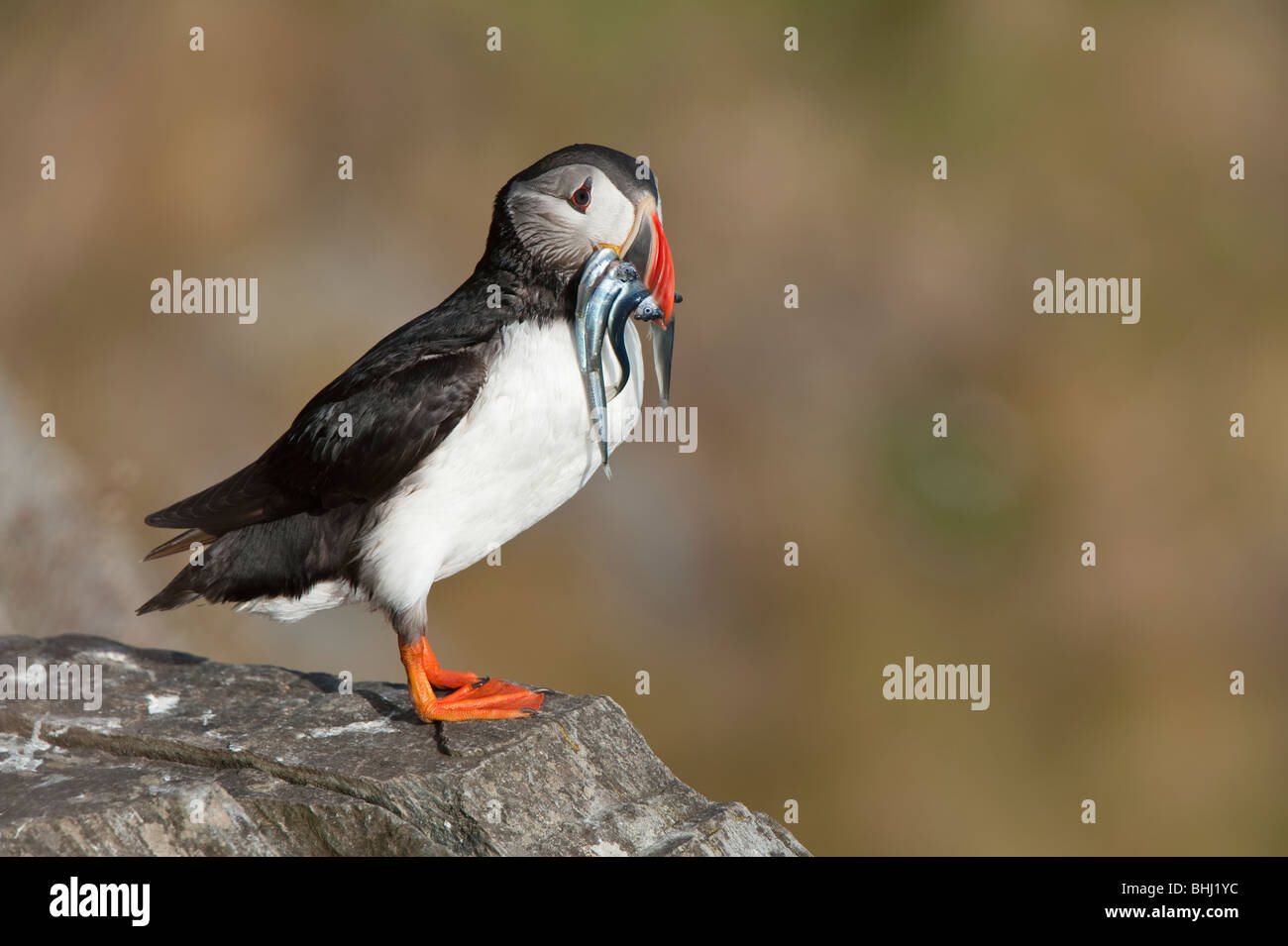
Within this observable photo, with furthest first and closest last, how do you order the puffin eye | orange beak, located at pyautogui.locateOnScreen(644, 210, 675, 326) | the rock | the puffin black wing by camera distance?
orange beak, located at pyautogui.locateOnScreen(644, 210, 675, 326)
the puffin eye
the puffin black wing
the rock

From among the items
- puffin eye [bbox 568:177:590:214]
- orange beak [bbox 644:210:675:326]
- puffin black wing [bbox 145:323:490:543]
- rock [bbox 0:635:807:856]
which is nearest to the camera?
rock [bbox 0:635:807:856]

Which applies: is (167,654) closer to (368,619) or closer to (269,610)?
(269,610)

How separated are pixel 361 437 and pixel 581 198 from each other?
1.27 metres

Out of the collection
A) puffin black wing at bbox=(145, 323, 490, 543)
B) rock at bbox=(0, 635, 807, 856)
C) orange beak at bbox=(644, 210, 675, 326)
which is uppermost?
orange beak at bbox=(644, 210, 675, 326)

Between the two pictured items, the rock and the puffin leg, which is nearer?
the rock

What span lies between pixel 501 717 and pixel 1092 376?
8193 millimetres

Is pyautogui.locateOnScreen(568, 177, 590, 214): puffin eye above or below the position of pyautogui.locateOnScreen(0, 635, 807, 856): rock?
above

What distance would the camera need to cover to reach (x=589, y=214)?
17.4ft

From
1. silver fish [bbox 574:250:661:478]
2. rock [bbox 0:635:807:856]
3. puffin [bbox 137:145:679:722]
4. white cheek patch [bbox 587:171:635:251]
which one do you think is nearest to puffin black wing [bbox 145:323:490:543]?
puffin [bbox 137:145:679:722]

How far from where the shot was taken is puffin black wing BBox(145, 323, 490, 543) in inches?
203

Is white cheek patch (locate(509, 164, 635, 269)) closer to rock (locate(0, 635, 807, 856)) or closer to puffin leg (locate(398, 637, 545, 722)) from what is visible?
puffin leg (locate(398, 637, 545, 722))

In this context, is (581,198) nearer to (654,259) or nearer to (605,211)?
(605,211)

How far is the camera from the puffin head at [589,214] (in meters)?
5.30

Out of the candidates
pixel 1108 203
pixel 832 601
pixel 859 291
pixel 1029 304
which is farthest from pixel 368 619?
pixel 1108 203
